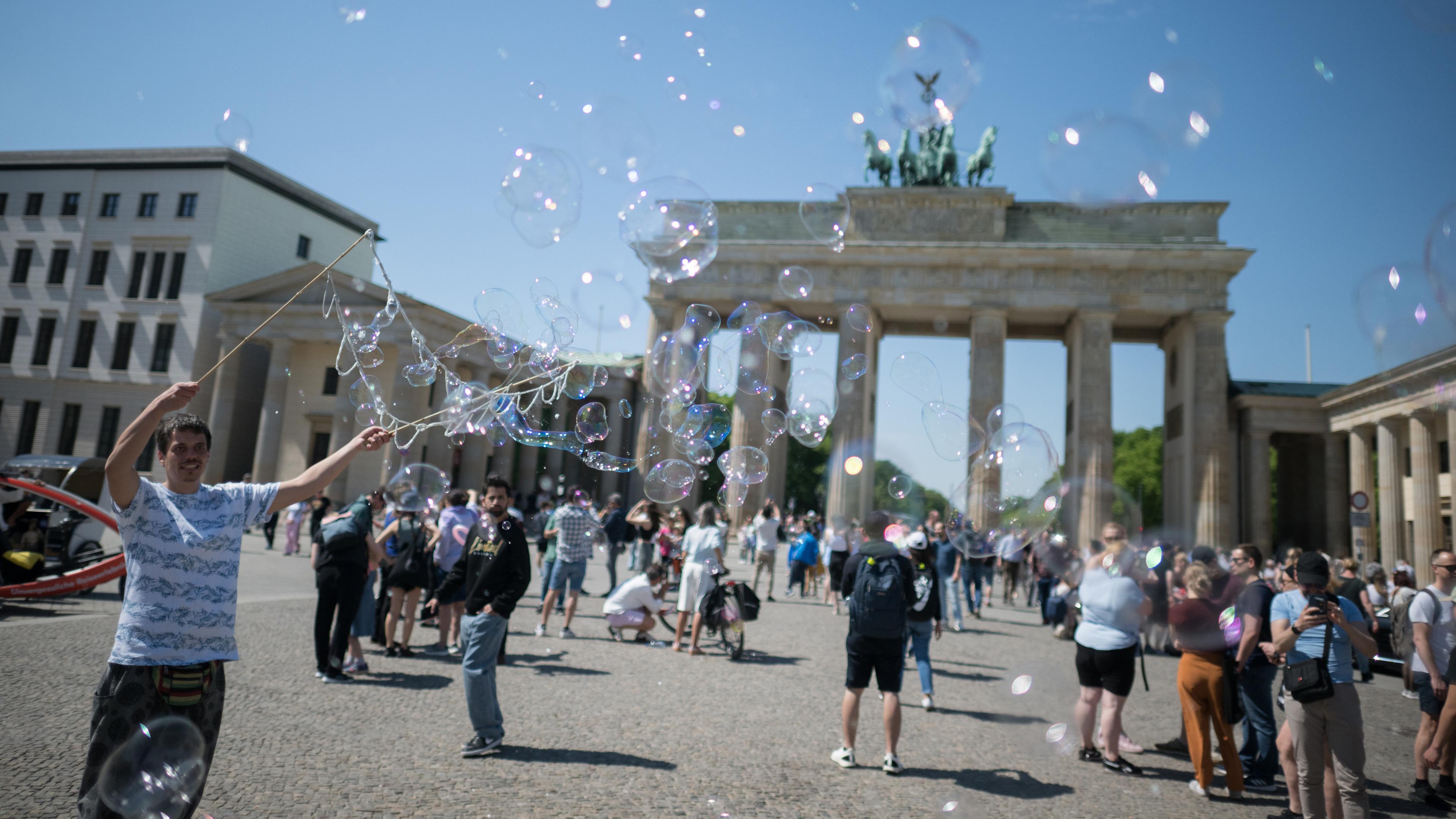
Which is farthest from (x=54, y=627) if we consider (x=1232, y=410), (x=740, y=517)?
(x=1232, y=410)

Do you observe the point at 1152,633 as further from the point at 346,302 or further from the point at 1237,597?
the point at 346,302

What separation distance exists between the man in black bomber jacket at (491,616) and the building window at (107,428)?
4888 centimetres

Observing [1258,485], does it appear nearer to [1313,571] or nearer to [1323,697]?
[1313,571]

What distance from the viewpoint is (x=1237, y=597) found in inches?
240

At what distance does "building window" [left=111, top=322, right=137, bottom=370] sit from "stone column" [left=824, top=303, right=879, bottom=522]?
38.6 metres

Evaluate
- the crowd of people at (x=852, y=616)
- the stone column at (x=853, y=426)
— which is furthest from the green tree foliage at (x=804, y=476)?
the crowd of people at (x=852, y=616)

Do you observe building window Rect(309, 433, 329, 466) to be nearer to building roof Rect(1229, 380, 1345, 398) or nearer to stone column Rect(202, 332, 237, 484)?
stone column Rect(202, 332, 237, 484)

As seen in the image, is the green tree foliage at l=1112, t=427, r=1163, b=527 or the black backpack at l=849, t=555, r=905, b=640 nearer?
the black backpack at l=849, t=555, r=905, b=640

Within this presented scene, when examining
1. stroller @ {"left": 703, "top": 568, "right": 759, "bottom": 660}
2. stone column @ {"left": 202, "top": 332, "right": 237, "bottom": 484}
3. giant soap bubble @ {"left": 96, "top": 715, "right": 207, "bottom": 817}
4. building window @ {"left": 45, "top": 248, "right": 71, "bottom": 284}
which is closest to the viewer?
giant soap bubble @ {"left": 96, "top": 715, "right": 207, "bottom": 817}

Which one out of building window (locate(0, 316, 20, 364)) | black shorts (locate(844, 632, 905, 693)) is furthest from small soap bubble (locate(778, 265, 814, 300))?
building window (locate(0, 316, 20, 364))

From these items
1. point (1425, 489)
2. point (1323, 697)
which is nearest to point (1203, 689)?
point (1323, 697)

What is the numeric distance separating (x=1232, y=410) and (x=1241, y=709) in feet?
130

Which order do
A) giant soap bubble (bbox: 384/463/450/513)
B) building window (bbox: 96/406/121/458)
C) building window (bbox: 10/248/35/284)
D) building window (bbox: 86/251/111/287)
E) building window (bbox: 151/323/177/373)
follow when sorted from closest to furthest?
giant soap bubble (bbox: 384/463/450/513) < building window (bbox: 96/406/121/458) < building window (bbox: 151/323/177/373) < building window (bbox: 86/251/111/287) < building window (bbox: 10/248/35/284)

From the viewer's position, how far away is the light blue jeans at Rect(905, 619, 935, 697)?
26.2 feet
